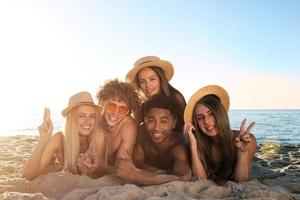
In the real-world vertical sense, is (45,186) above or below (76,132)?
below

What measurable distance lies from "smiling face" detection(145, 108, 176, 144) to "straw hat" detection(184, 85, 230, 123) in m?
0.34

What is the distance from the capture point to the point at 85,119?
5332 mm

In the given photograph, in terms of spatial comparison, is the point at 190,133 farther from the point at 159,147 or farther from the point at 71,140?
the point at 71,140

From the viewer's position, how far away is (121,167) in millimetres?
4777

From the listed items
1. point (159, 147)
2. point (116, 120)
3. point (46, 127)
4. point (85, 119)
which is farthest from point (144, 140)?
point (46, 127)

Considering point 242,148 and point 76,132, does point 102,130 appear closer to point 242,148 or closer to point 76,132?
point 76,132

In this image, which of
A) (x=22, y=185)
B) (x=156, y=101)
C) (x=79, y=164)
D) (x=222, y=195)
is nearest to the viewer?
(x=222, y=195)

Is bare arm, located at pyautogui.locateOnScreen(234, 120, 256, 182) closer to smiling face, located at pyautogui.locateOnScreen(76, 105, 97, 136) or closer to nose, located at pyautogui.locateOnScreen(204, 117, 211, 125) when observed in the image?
nose, located at pyautogui.locateOnScreen(204, 117, 211, 125)

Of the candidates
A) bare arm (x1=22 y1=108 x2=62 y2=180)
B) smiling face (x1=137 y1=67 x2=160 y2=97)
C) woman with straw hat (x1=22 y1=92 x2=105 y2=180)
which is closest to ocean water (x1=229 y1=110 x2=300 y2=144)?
smiling face (x1=137 y1=67 x2=160 y2=97)

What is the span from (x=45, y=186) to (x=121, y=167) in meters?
0.96

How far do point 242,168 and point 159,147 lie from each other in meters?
1.23

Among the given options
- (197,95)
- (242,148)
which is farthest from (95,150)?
(242,148)

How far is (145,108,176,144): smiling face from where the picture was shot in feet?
17.5

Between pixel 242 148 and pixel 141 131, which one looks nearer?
pixel 242 148
